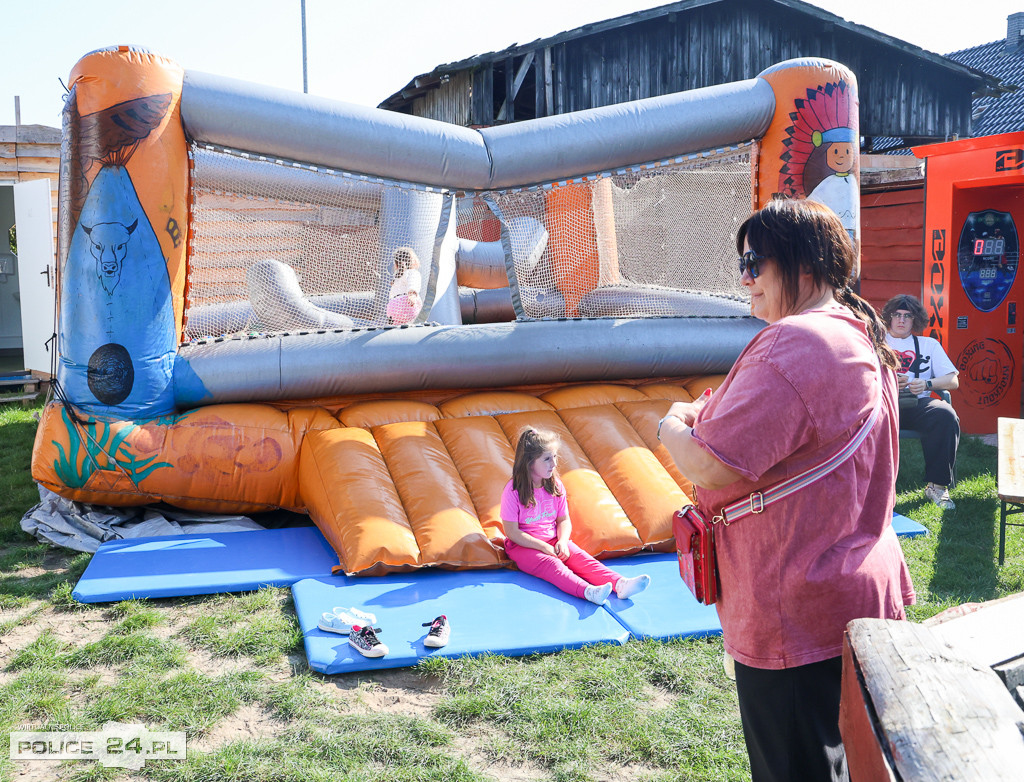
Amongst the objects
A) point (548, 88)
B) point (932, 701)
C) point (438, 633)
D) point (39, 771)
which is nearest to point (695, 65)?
point (548, 88)

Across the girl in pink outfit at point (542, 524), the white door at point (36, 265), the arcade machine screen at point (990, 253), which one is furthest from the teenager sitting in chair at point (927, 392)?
Answer: the white door at point (36, 265)

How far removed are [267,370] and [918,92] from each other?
42.7 ft

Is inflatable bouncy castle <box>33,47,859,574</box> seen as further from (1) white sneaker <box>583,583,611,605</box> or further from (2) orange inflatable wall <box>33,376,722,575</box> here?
(1) white sneaker <box>583,583,611,605</box>

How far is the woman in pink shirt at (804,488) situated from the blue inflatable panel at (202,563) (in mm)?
2586

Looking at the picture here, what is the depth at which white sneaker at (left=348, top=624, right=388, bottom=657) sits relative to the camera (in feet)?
9.98

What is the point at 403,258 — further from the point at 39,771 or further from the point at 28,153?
the point at 28,153

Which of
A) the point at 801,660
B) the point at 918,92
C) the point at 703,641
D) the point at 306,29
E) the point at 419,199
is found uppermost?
the point at 306,29

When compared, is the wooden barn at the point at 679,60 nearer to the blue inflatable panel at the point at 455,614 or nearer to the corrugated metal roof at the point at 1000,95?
the corrugated metal roof at the point at 1000,95

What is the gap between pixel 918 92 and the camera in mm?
13945

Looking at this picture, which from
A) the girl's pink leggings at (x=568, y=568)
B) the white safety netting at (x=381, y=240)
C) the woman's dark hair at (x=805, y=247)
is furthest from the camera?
the white safety netting at (x=381, y=240)

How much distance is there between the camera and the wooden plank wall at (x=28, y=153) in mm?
8789

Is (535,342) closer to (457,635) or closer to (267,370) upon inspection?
(267,370)

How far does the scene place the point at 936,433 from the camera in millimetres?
5172

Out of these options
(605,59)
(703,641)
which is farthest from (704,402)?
(605,59)
